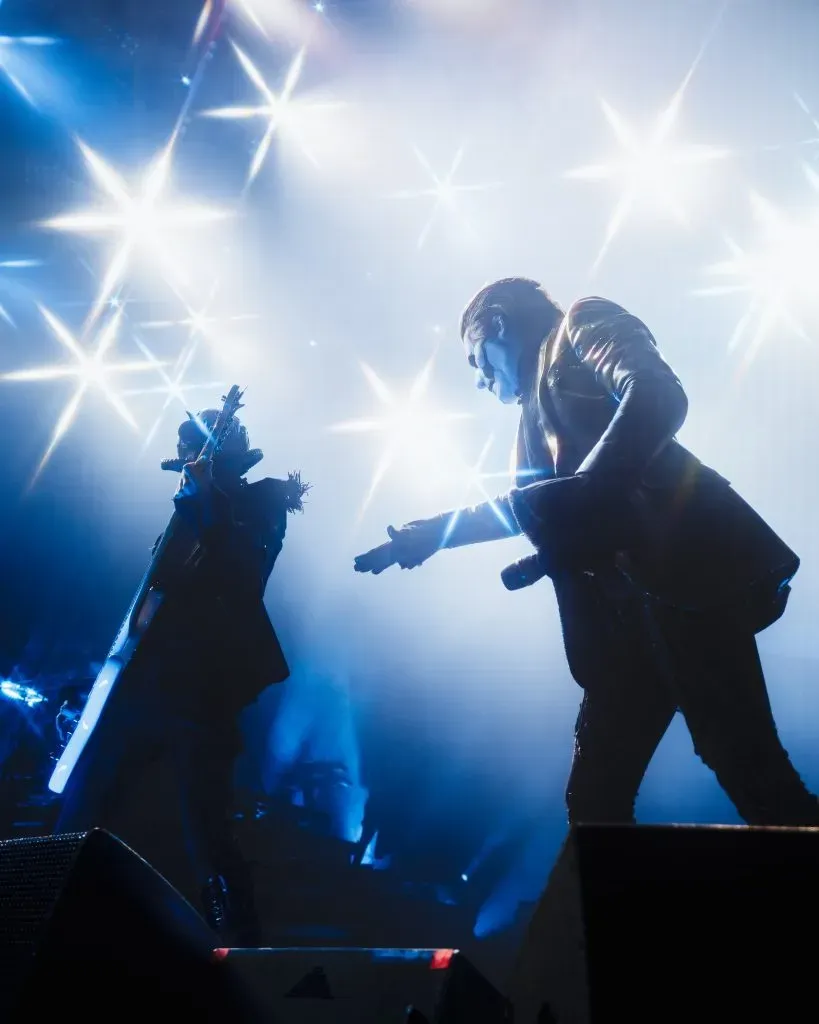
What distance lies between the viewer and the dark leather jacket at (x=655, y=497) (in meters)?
1.25

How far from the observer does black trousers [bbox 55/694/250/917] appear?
2488 mm

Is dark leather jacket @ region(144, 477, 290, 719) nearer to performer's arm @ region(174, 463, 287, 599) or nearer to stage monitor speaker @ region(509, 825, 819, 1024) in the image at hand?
performer's arm @ region(174, 463, 287, 599)

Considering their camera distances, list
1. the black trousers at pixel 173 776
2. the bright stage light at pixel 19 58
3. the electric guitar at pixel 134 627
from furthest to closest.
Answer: the bright stage light at pixel 19 58
the electric guitar at pixel 134 627
the black trousers at pixel 173 776

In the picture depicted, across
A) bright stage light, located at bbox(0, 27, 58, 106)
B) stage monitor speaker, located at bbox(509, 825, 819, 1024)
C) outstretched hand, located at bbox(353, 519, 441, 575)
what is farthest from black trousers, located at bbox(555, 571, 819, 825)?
bright stage light, located at bbox(0, 27, 58, 106)

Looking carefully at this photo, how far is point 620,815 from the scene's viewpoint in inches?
64.2

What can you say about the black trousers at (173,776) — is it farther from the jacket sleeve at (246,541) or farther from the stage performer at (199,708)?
the jacket sleeve at (246,541)

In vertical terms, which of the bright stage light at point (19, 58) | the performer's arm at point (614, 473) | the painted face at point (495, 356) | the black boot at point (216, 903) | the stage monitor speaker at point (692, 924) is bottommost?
the black boot at point (216, 903)

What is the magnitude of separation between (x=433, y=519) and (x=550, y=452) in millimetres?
627

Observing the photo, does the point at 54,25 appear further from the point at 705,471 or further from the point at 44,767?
the point at 44,767

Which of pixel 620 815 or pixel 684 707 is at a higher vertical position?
pixel 684 707

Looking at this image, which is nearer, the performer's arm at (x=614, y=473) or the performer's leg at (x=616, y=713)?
the performer's arm at (x=614, y=473)

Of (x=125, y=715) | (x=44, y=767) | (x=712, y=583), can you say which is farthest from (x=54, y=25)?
(x=44, y=767)

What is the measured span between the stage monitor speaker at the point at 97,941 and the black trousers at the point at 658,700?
1164mm

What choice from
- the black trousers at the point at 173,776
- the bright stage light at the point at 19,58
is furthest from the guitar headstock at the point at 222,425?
the bright stage light at the point at 19,58
